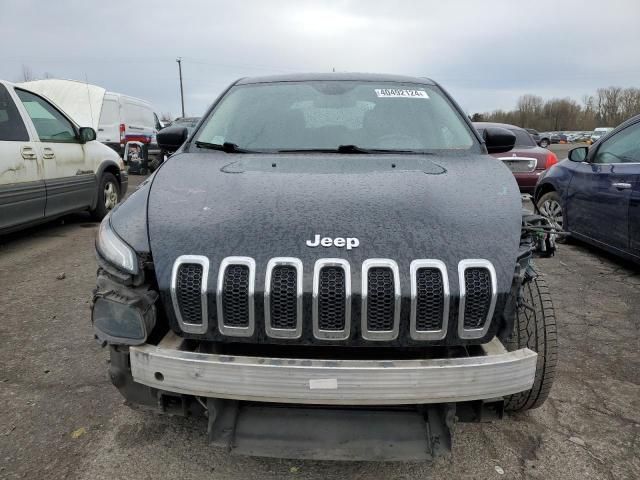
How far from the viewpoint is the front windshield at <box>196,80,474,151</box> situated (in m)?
2.82

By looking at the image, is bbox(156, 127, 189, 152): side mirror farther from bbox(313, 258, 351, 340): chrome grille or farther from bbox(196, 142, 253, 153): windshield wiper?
bbox(313, 258, 351, 340): chrome grille

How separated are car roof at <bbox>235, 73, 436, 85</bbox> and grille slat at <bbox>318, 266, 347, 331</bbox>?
2.03 metres

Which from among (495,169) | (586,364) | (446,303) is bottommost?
(586,364)

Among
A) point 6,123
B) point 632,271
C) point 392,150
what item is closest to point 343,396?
point 392,150

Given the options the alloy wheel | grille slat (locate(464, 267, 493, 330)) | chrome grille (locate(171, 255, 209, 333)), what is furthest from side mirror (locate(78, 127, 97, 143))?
grille slat (locate(464, 267, 493, 330))

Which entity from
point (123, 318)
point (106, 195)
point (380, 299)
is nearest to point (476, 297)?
point (380, 299)

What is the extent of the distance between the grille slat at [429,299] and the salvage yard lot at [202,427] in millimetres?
785

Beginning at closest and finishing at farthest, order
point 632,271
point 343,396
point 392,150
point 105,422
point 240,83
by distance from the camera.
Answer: point 343,396
point 105,422
point 392,150
point 240,83
point 632,271

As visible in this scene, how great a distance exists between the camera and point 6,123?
495 cm

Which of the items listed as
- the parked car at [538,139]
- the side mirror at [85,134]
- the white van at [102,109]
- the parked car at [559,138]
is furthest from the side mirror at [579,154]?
the parked car at [559,138]

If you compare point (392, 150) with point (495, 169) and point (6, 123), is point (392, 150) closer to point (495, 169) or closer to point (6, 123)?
point (495, 169)

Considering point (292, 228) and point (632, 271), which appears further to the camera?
point (632, 271)

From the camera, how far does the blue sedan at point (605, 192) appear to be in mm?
4340

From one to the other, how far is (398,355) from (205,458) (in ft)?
3.29
